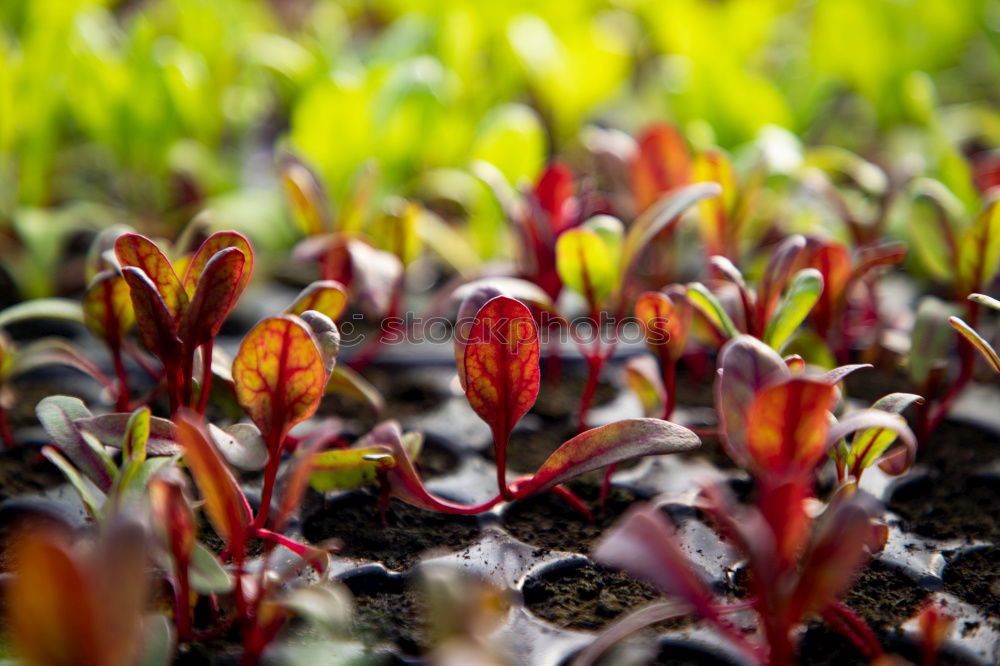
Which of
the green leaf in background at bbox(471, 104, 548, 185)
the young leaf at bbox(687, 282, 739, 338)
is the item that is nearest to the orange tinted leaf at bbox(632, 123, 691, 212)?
the green leaf in background at bbox(471, 104, 548, 185)

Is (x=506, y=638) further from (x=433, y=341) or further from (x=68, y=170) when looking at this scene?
(x=68, y=170)

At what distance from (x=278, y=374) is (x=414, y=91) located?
0.64 meters

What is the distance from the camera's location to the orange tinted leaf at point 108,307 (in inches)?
29.2

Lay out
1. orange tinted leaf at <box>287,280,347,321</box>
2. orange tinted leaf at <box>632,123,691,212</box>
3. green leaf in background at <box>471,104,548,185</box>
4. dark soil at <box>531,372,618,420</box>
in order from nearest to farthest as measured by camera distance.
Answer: orange tinted leaf at <box>287,280,347,321</box> < dark soil at <box>531,372,618,420</box> < orange tinted leaf at <box>632,123,691,212</box> < green leaf in background at <box>471,104,548,185</box>

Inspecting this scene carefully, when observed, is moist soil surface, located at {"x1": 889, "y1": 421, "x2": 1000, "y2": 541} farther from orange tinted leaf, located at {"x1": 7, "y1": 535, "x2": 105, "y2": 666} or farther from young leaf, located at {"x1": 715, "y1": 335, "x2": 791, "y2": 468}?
orange tinted leaf, located at {"x1": 7, "y1": 535, "x2": 105, "y2": 666}

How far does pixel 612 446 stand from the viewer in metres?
0.62

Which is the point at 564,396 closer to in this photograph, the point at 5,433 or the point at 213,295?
the point at 213,295

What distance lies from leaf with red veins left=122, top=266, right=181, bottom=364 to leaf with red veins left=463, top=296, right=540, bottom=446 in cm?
22

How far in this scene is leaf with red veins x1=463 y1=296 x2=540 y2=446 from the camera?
0.59 m

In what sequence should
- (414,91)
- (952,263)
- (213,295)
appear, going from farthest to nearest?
1. (414,91)
2. (952,263)
3. (213,295)

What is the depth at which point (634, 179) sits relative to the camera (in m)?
1.06

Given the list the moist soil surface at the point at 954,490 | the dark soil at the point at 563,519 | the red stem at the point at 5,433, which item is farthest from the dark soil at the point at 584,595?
the red stem at the point at 5,433

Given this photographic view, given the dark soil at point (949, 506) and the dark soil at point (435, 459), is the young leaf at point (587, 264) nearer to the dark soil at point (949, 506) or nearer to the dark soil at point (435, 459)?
the dark soil at point (435, 459)

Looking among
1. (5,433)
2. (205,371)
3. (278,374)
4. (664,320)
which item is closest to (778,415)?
(664,320)
